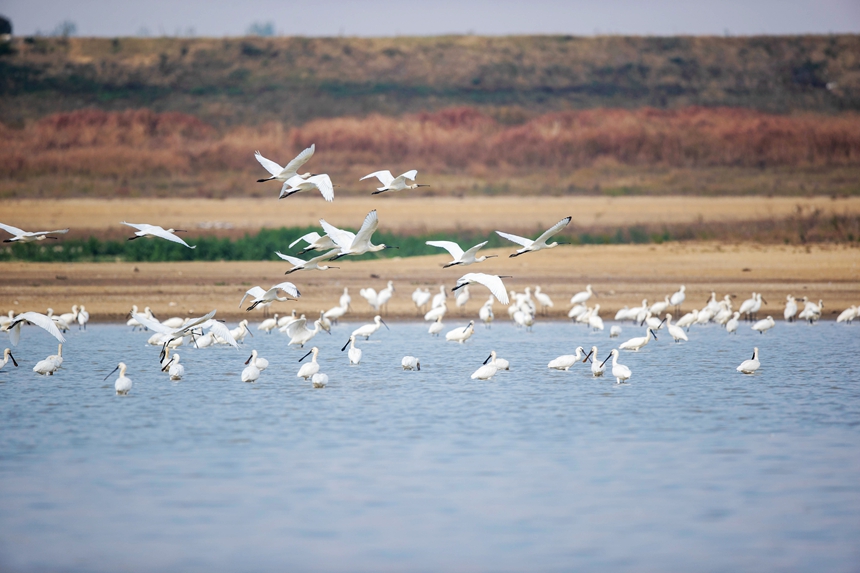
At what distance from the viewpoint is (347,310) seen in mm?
22938

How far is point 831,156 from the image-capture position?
43.4 m

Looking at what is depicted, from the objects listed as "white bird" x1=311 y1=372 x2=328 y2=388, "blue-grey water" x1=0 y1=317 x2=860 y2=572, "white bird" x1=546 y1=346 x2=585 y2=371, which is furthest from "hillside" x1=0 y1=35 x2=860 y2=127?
"white bird" x1=311 y1=372 x2=328 y2=388

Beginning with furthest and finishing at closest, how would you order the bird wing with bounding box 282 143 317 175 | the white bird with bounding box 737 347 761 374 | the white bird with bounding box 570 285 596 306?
the white bird with bounding box 570 285 596 306 < the white bird with bounding box 737 347 761 374 < the bird wing with bounding box 282 143 317 175

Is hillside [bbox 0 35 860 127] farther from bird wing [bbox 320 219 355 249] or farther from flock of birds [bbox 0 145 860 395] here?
bird wing [bbox 320 219 355 249]

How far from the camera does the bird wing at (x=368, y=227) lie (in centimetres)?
1206

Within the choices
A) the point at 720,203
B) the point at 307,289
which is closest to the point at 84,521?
the point at 307,289

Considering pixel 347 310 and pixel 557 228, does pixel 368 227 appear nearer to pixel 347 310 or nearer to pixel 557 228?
pixel 557 228

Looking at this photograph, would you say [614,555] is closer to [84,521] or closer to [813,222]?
[84,521]

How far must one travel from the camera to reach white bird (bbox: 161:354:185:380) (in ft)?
51.5

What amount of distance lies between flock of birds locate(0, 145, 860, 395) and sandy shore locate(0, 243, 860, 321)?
71 cm

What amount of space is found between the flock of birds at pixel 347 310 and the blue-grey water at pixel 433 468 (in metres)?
0.33

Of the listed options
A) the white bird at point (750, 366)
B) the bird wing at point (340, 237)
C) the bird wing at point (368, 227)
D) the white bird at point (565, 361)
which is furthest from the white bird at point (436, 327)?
the bird wing at point (368, 227)

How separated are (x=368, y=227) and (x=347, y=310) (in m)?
10.7

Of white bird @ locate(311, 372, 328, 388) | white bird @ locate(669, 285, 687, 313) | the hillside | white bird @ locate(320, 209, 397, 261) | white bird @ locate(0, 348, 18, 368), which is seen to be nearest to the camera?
white bird @ locate(320, 209, 397, 261)
